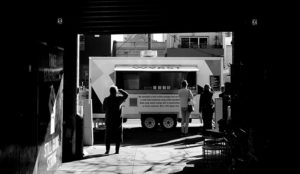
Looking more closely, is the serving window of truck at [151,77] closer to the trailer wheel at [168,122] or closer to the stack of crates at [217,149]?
the trailer wheel at [168,122]

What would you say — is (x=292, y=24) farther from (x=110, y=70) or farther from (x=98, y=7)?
(x=110, y=70)

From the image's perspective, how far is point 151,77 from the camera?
15.6 m

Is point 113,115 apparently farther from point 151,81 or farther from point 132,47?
point 132,47

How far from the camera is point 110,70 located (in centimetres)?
1573

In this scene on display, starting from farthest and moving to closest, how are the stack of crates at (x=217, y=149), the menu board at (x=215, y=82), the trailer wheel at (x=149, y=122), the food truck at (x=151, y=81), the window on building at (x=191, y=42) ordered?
the window on building at (x=191, y=42) < the menu board at (x=215, y=82) < the trailer wheel at (x=149, y=122) < the food truck at (x=151, y=81) < the stack of crates at (x=217, y=149)

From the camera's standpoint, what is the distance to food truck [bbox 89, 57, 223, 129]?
15.4 m

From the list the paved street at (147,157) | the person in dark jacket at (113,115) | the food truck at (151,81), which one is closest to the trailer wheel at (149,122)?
the food truck at (151,81)

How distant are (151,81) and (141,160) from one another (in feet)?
21.5

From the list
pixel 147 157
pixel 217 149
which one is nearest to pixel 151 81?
pixel 147 157

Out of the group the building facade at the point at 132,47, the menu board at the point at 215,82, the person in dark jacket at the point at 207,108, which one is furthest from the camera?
the building facade at the point at 132,47

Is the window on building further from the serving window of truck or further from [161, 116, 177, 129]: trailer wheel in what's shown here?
[161, 116, 177, 129]: trailer wheel

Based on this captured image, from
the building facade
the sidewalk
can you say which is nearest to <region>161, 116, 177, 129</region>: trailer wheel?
the sidewalk

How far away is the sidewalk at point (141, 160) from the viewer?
8.22 m

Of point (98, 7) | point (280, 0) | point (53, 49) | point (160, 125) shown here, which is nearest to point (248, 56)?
point (280, 0)
